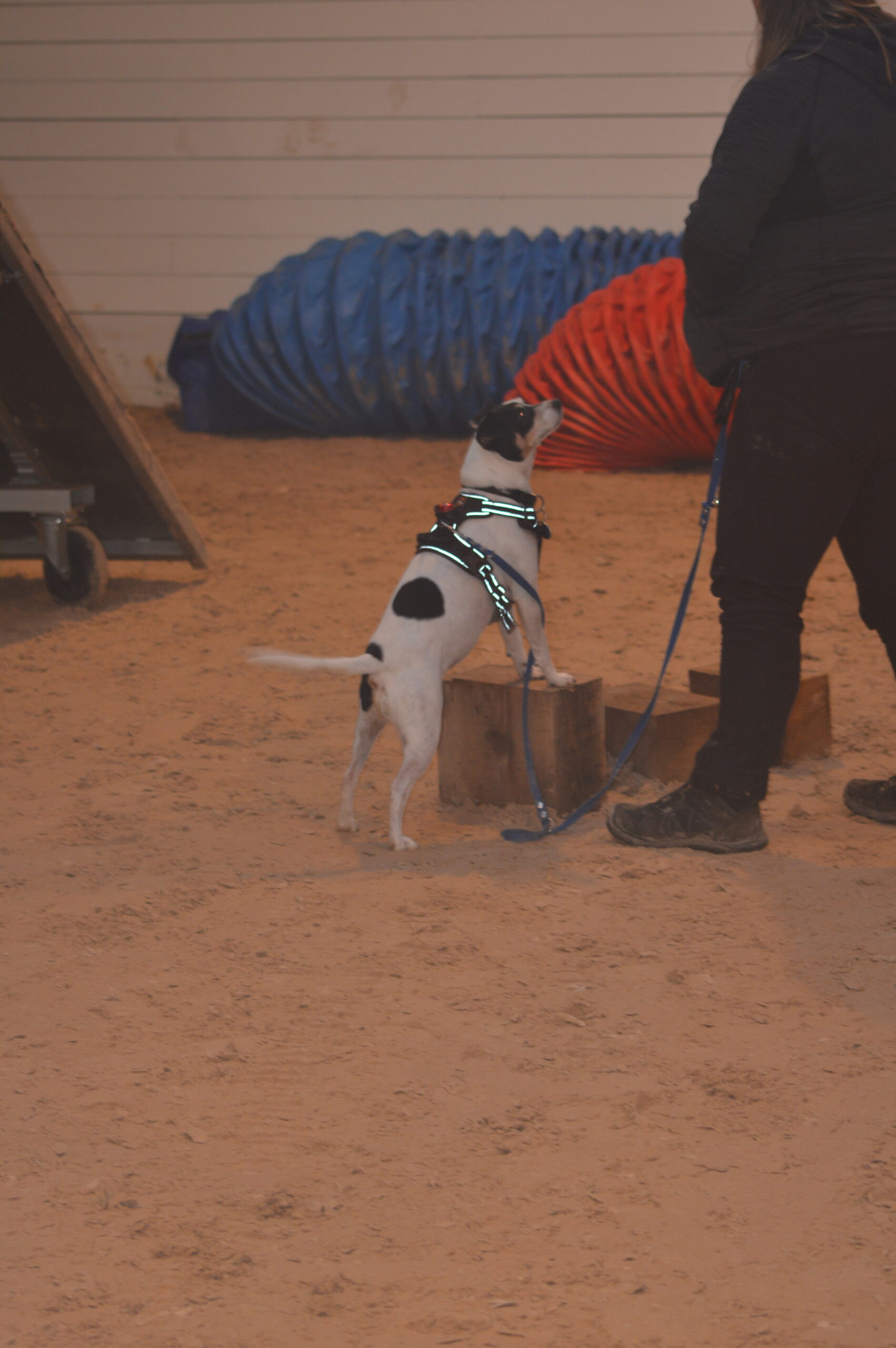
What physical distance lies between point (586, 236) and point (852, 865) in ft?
21.7

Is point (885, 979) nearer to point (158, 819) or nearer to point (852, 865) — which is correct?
point (852, 865)

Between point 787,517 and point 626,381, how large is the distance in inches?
182

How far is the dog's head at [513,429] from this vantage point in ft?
9.90

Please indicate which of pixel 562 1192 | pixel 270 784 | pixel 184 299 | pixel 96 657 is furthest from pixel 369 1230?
pixel 184 299

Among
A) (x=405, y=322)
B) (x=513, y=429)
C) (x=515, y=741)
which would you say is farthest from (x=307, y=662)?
(x=405, y=322)

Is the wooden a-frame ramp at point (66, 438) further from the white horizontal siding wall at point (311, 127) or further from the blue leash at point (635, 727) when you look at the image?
the white horizontal siding wall at point (311, 127)

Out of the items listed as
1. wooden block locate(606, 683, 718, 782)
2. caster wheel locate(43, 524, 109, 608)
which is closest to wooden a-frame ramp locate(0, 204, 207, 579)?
caster wheel locate(43, 524, 109, 608)

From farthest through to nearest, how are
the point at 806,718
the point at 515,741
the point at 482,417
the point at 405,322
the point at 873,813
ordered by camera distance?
the point at 405,322, the point at 806,718, the point at 482,417, the point at 515,741, the point at 873,813

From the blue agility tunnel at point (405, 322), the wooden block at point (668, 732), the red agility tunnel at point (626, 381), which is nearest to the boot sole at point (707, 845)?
the wooden block at point (668, 732)

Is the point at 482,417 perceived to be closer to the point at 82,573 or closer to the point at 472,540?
the point at 472,540

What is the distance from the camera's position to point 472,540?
9.66 ft

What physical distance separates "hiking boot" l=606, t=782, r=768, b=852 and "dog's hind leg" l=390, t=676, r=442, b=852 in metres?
0.48

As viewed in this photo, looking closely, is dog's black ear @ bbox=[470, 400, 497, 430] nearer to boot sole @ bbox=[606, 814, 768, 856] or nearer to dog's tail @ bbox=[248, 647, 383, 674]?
dog's tail @ bbox=[248, 647, 383, 674]

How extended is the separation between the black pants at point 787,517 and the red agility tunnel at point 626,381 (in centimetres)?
428
